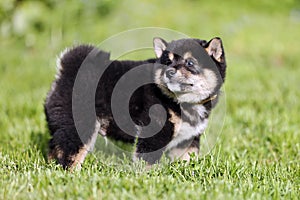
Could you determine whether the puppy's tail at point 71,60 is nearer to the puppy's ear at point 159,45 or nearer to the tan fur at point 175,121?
the puppy's ear at point 159,45

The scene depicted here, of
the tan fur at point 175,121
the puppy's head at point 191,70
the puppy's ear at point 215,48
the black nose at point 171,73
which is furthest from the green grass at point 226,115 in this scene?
the puppy's ear at point 215,48

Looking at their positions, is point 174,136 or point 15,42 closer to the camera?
point 174,136

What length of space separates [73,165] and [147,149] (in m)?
0.74

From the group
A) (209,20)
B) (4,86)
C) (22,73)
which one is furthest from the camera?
(209,20)

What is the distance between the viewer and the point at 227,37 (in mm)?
11570

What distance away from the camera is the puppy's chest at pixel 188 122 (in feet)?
14.3

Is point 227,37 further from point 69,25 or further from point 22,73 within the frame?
point 22,73

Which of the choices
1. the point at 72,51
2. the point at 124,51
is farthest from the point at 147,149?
the point at 124,51

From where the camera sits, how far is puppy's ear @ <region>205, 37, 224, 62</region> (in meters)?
4.29

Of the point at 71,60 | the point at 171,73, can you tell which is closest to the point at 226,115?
the point at 171,73

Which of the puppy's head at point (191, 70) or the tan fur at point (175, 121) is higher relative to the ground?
the puppy's head at point (191, 70)

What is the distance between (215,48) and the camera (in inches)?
171

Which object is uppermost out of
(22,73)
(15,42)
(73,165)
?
(15,42)

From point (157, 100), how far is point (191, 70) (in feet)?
1.49
